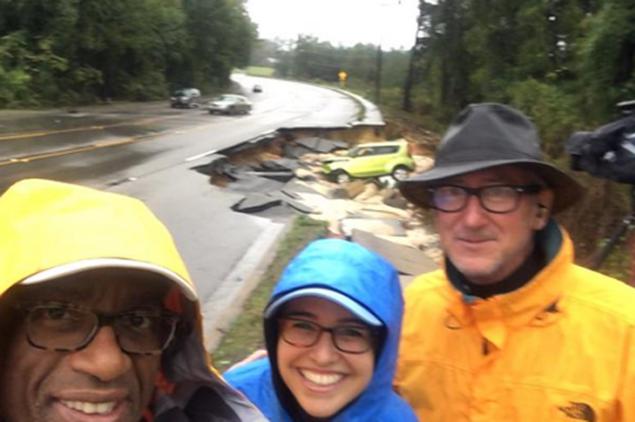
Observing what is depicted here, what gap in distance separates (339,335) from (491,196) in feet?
2.23

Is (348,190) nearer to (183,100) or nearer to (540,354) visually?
(540,354)

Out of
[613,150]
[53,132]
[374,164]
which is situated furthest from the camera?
[53,132]

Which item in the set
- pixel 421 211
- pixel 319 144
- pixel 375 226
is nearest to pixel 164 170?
pixel 375 226

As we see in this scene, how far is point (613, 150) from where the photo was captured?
311cm

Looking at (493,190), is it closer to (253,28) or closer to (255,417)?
(255,417)

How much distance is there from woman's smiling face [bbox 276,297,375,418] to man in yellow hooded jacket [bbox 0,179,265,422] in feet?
1.90

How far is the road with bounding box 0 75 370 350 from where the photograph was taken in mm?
10711

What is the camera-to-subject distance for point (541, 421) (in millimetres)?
2178

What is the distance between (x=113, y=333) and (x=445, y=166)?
125 centimetres

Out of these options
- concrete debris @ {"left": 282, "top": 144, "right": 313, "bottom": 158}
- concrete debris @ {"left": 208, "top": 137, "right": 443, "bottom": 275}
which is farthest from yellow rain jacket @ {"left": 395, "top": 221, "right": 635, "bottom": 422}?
concrete debris @ {"left": 282, "top": 144, "right": 313, "bottom": 158}

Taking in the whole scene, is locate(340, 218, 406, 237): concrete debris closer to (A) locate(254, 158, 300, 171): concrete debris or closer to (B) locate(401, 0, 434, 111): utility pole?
(A) locate(254, 158, 300, 171): concrete debris

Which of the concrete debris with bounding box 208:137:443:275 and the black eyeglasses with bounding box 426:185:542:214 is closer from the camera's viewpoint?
the black eyeglasses with bounding box 426:185:542:214

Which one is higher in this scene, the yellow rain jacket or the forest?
the yellow rain jacket

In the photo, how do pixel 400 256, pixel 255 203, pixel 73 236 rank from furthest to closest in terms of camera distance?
1. pixel 255 203
2. pixel 400 256
3. pixel 73 236
